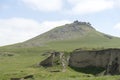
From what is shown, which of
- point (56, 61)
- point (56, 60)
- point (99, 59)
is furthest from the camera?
point (56, 60)

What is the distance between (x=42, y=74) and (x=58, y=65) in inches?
470

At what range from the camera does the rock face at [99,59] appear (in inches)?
3071

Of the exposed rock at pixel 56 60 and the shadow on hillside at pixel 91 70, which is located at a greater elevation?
the exposed rock at pixel 56 60

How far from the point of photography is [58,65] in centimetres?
8731

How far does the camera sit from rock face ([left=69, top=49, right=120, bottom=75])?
78000 millimetres

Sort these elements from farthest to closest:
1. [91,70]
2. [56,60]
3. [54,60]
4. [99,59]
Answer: [54,60] < [56,60] < [99,59] < [91,70]

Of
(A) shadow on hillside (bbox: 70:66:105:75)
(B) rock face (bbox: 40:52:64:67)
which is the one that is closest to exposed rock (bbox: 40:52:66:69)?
(B) rock face (bbox: 40:52:64:67)

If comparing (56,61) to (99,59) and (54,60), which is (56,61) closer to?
(54,60)

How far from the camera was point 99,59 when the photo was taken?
275 ft

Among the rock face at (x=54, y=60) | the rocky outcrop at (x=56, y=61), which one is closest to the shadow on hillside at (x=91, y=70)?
the rocky outcrop at (x=56, y=61)

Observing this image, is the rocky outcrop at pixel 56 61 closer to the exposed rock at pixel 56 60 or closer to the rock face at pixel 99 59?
the exposed rock at pixel 56 60

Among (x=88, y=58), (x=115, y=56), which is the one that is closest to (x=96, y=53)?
(x=88, y=58)

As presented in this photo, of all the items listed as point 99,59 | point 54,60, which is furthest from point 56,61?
point 99,59

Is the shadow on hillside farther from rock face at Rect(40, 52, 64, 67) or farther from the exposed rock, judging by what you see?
rock face at Rect(40, 52, 64, 67)
